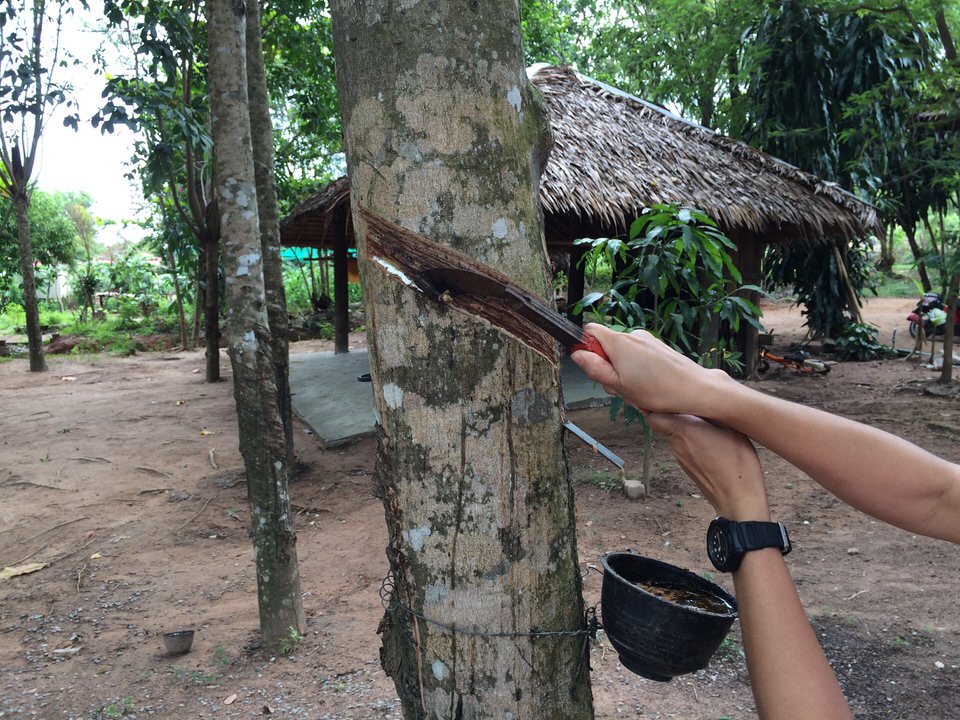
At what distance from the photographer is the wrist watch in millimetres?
939

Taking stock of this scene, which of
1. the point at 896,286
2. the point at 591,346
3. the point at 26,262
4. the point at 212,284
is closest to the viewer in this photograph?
the point at 591,346

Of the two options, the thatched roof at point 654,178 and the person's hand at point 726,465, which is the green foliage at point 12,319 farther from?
the person's hand at point 726,465

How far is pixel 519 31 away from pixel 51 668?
358cm

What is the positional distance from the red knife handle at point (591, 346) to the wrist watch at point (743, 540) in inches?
11.5

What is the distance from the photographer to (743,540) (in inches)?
37.3

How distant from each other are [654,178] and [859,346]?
20.2 ft

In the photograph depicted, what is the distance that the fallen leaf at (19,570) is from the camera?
4.29 meters

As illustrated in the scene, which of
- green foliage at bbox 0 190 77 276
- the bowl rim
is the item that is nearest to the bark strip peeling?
the bowl rim

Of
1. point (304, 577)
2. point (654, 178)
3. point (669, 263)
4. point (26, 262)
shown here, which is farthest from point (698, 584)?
point (26, 262)

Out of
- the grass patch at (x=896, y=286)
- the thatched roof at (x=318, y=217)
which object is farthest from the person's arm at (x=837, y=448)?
the grass patch at (x=896, y=286)

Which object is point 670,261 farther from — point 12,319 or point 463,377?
point 12,319

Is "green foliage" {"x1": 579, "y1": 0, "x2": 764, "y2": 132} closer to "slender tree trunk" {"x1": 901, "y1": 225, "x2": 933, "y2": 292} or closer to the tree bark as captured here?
"slender tree trunk" {"x1": 901, "y1": 225, "x2": 933, "y2": 292}

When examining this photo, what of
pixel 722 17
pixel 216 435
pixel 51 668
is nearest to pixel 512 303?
pixel 51 668

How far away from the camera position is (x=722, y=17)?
10.2 m
